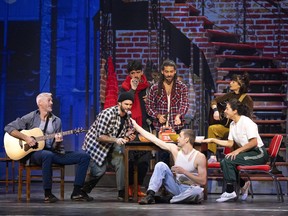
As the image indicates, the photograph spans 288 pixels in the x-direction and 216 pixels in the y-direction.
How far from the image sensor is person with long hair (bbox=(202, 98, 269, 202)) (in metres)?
7.48

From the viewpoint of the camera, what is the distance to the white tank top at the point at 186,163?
7.16m

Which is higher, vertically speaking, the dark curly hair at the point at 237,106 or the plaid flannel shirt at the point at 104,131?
the dark curly hair at the point at 237,106

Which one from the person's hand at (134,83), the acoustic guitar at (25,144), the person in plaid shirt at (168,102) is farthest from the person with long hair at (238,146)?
the acoustic guitar at (25,144)

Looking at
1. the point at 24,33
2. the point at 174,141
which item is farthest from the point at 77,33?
the point at 174,141

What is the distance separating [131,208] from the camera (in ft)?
21.7

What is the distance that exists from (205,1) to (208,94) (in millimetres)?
1321

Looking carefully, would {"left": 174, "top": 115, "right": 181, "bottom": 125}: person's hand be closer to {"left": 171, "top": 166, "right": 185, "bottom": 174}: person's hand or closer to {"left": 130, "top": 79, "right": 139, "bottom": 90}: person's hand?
{"left": 130, "top": 79, "right": 139, "bottom": 90}: person's hand

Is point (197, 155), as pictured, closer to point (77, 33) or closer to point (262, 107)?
point (262, 107)

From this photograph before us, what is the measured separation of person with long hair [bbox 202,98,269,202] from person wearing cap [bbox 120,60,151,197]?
701mm

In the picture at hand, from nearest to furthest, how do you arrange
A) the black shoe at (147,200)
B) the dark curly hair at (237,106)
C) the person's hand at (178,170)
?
the black shoe at (147,200), the person's hand at (178,170), the dark curly hair at (237,106)

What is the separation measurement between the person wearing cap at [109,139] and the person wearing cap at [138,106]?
188 mm

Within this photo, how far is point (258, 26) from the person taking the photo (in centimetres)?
1012

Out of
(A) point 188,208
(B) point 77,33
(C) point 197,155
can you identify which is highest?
(B) point 77,33

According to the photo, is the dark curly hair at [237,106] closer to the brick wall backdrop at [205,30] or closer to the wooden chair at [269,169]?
the wooden chair at [269,169]
